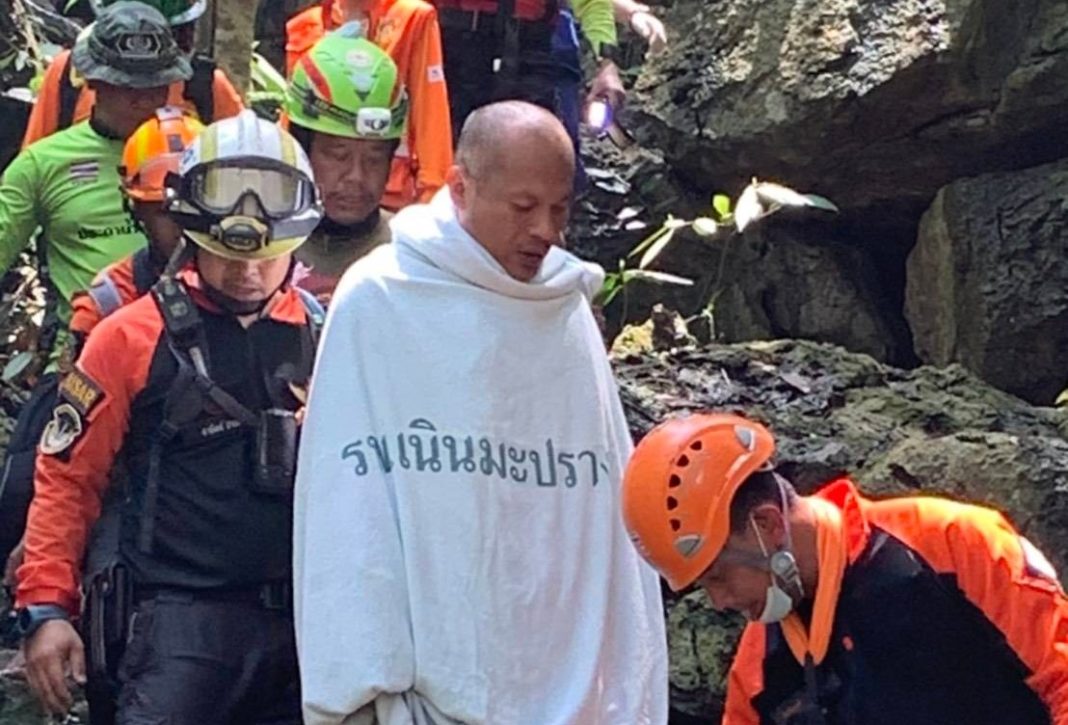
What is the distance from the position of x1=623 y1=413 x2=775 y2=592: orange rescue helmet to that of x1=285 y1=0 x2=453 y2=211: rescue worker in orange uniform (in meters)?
2.23

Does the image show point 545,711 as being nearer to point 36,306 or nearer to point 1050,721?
point 1050,721

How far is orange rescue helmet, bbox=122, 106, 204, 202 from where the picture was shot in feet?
15.0

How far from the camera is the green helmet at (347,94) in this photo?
4891 mm

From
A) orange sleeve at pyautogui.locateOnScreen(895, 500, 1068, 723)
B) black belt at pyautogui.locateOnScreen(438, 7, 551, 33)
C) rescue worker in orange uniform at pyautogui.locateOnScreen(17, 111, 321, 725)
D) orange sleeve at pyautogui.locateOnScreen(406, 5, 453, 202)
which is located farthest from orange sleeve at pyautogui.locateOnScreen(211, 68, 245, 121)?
orange sleeve at pyautogui.locateOnScreen(895, 500, 1068, 723)

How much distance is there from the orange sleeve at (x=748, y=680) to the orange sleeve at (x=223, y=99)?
2681mm

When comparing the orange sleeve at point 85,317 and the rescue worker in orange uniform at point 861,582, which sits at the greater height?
the orange sleeve at point 85,317

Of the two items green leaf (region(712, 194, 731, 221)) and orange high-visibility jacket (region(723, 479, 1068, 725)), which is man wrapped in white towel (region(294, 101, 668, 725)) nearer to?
orange high-visibility jacket (region(723, 479, 1068, 725))

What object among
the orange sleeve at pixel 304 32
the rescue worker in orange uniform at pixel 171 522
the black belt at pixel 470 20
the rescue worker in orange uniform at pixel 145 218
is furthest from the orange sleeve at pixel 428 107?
the rescue worker in orange uniform at pixel 171 522

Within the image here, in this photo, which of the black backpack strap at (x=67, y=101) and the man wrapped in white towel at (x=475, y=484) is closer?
the man wrapped in white towel at (x=475, y=484)

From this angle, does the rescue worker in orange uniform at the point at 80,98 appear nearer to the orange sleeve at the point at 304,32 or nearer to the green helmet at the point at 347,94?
the orange sleeve at the point at 304,32

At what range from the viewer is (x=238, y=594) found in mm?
3828

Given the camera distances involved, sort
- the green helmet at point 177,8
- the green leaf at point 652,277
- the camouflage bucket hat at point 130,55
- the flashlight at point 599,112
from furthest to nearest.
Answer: the green leaf at point 652,277, the flashlight at point 599,112, the green helmet at point 177,8, the camouflage bucket hat at point 130,55

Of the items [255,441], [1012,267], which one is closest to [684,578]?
[255,441]

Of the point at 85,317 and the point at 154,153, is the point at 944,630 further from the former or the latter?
the point at 154,153
